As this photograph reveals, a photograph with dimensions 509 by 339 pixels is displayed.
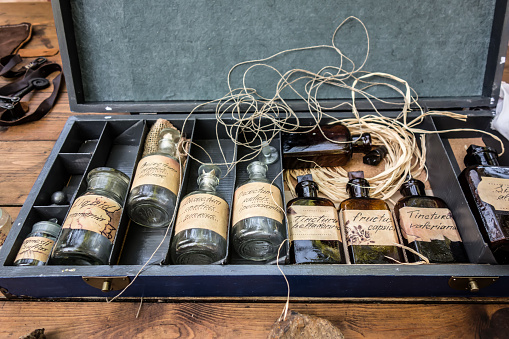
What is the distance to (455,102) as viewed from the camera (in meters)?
1.25

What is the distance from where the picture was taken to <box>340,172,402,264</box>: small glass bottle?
93 centimetres

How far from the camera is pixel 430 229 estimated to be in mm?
956

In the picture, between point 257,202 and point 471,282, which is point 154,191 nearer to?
point 257,202

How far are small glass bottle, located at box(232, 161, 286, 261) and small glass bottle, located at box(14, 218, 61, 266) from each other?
46cm

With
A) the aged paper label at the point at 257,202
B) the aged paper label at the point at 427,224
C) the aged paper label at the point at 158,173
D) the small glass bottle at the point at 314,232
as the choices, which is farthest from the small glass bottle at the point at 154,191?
the aged paper label at the point at 427,224

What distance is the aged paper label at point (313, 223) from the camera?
0.94m

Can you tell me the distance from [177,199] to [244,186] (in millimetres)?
182

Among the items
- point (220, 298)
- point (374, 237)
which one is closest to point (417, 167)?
point (374, 237)

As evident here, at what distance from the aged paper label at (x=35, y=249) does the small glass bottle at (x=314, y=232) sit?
61 cm

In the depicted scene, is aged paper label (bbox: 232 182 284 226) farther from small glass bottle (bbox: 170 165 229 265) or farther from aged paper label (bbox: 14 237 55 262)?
aged paper label (bbox: 14 237 55 262)

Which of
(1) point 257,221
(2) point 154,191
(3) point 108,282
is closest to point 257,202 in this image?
(1) point 257,221

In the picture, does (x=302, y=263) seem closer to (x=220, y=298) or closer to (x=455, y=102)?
(x=220, y=298)

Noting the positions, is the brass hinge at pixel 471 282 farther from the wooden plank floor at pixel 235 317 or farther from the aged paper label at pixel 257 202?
the aged paper label at pixel 257 202

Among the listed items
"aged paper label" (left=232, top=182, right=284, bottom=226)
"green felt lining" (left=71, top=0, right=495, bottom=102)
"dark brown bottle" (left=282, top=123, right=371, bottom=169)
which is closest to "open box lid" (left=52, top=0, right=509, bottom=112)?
"green felt lining" (left=71, top=0, right=495, bottom=102)
